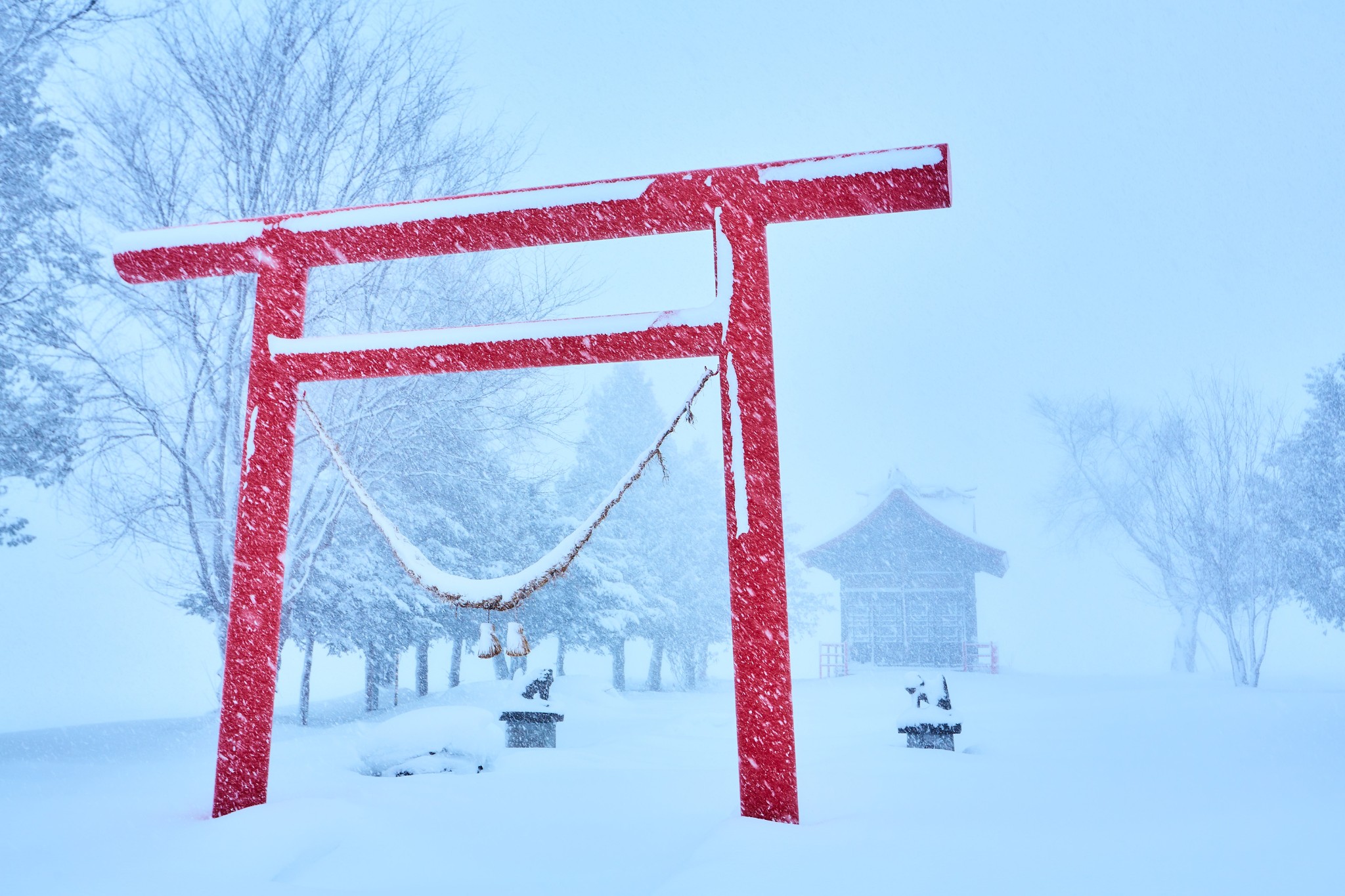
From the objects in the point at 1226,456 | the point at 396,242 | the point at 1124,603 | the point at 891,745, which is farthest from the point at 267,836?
the point at 1124,603

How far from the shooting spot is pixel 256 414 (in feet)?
11.1

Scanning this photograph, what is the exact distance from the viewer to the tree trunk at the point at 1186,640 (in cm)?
2058

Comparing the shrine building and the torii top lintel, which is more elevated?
the torii top lintel

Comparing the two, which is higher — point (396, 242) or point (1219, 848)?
point (396, 242)

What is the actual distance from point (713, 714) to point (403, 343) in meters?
8.90

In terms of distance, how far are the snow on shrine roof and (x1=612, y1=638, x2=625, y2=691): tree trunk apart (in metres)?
5.77

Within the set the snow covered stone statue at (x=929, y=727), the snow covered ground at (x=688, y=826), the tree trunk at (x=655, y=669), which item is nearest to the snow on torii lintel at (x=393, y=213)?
the snow covered ground at (x=688, y=826)

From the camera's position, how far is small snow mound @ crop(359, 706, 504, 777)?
17.4ft

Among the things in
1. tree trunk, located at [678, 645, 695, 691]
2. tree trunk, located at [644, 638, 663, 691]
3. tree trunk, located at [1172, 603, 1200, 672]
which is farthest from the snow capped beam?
tree trunk, located at [1172, 603, 1200, 672]

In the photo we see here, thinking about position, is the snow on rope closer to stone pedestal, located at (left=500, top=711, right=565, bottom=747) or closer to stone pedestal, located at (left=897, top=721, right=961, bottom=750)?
stone pedestal, located at (left=500, top=711, right=565, bottom=747)

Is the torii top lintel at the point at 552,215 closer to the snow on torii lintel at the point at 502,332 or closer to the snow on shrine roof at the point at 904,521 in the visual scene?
the snow on torii lintel at the point at 502,332

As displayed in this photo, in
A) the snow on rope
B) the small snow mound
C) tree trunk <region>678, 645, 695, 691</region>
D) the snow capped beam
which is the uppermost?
the snow capped beam

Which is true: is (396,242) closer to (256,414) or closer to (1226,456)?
(256,414)

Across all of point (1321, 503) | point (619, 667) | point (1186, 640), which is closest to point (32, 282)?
point (619, 667)
